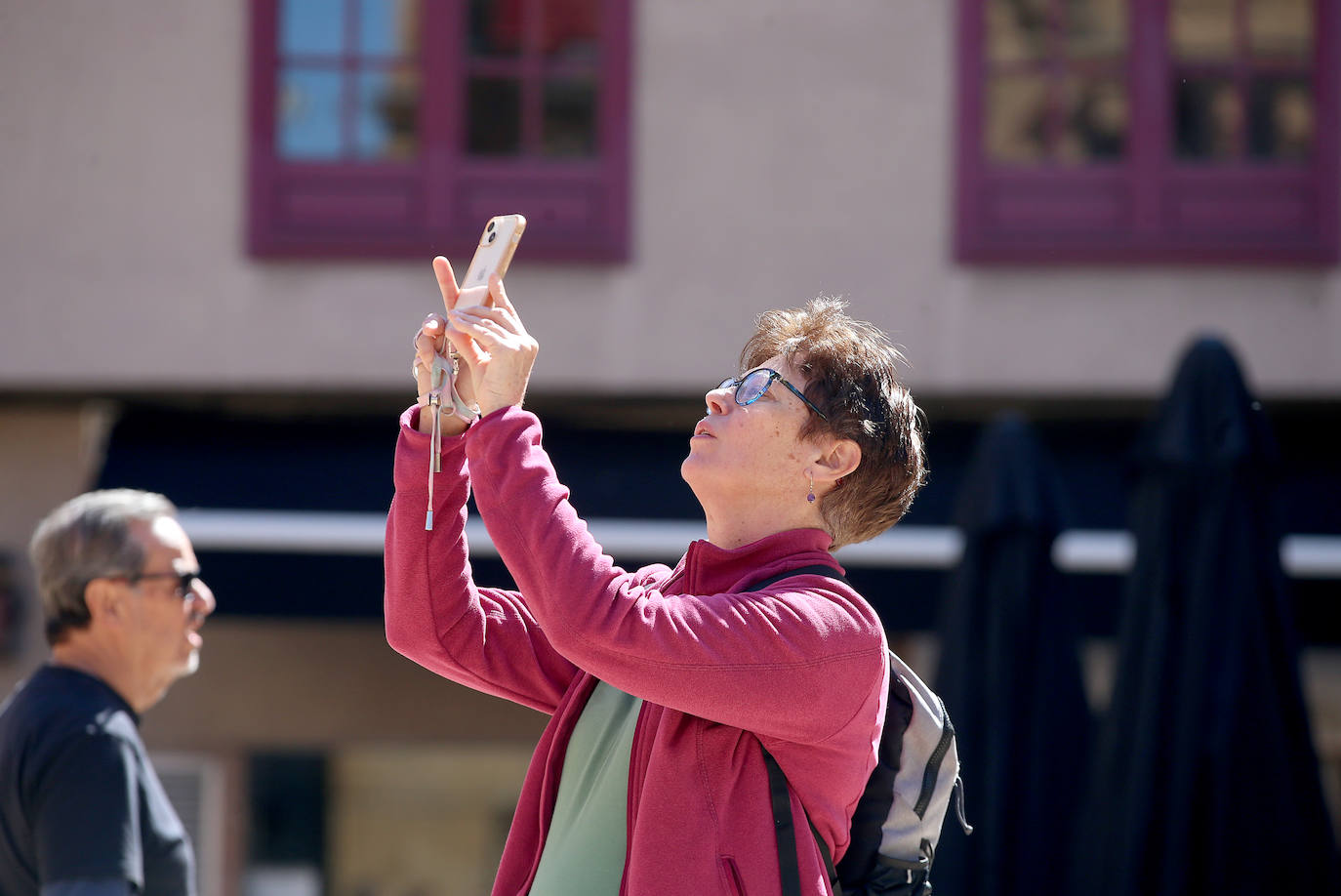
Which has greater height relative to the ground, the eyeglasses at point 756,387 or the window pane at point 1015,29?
the window pane at point 1015,29

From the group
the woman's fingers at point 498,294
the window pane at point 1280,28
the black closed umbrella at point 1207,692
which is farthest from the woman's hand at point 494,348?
the window pane at point 1280,28

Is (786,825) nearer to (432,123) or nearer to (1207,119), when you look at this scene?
(432,123)

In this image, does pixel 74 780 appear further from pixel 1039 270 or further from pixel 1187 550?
pixel 1039 270

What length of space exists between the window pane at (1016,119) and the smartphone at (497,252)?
6228 mm

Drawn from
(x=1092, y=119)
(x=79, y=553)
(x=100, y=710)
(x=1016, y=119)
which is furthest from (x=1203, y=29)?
(x=100, y=710)

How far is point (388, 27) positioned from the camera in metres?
7.98

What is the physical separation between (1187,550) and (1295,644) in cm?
39

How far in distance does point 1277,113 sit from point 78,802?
23.1 feet

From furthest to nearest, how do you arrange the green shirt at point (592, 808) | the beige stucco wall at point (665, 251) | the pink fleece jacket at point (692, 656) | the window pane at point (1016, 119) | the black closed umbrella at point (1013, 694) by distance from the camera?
the window pane at point (1016, 119) < the beige stucco wall at point (665, 251) < the black closed umbrella at point (1013, 694) < the green shirt at point (592, 808) < the pink fleece jacket at point (692, 656)

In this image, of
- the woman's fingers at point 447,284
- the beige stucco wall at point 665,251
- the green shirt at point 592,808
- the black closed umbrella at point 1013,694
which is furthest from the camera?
the beige stucco wall at point 665,251

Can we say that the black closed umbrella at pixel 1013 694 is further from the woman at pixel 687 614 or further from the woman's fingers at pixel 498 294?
the woman's fingers at pixel 498 294

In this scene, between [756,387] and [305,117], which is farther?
[305,117]

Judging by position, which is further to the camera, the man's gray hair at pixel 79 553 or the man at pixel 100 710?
the man's gray hair at pixel 79 553

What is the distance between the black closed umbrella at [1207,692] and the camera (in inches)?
169
